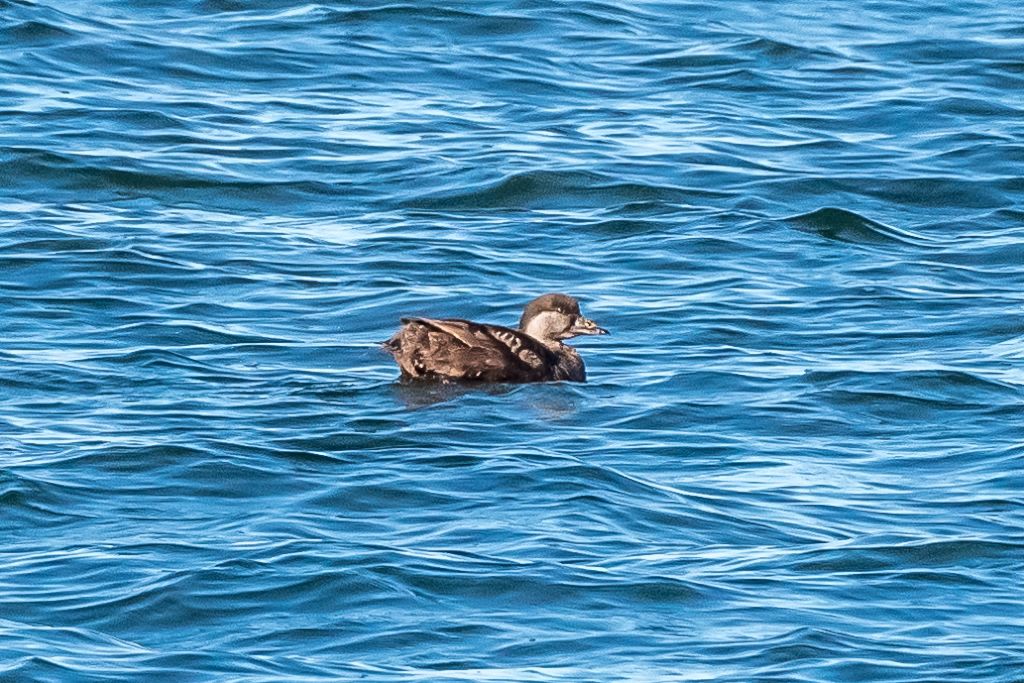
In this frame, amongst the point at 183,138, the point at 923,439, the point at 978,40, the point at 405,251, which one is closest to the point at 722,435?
the point at 923,439

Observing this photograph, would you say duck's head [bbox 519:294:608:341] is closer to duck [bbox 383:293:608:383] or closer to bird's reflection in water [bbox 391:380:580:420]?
duck [bbox 383:293:608:383]

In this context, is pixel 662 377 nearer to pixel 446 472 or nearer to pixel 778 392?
pixel 778 392

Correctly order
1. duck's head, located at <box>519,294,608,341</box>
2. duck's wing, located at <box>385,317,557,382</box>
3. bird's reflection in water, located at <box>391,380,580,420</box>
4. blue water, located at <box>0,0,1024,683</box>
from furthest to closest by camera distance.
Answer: duck's head, located at <box>519,294,608,341</box> < duck's wing, located at <box>385,317,557,382</box> < bird's reflection in water, located at <box>391,380,580,420</box> < blue water, located at <box>0,0,1024,683</box>

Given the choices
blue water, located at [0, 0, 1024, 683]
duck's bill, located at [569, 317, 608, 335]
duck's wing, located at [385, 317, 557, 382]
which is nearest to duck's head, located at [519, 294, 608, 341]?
duck's bill, located at [569, 317, 608, 335]

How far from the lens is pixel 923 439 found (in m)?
11.5

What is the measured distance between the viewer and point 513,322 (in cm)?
1439

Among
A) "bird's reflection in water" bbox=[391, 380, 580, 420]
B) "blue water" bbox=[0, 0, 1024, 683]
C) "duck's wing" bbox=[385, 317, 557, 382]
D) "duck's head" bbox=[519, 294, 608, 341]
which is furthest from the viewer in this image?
"duck's head" bbox=[519, 294, 608, 341]

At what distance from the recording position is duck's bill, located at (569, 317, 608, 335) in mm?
13141

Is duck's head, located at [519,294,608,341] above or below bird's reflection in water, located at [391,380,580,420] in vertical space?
above

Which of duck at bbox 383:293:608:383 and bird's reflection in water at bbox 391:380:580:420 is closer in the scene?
bird's reflection in water at bbox 391:380:580:420

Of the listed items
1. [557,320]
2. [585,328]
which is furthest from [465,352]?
[585,328]

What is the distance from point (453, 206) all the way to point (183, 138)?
244 cm

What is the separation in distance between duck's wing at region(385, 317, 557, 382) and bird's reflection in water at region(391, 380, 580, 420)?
5 cm

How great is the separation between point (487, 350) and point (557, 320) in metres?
0.71
